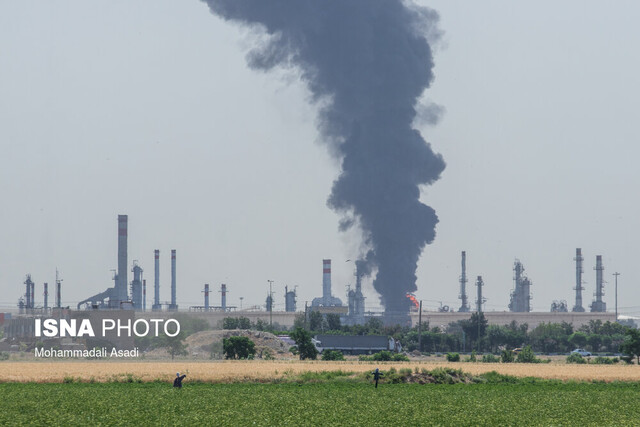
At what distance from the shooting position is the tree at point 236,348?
110688 mm

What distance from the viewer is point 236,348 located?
11100 cm

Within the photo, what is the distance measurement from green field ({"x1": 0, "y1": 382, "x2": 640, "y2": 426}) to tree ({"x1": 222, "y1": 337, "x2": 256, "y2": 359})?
4344 centimetres

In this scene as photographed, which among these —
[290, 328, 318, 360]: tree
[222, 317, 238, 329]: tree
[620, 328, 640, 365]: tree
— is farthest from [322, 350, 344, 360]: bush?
[222, 317, 238, 329]: tree

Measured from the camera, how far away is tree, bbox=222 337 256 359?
111 meters

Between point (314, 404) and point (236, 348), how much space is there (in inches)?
2472

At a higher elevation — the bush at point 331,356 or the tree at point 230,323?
the tree at point 230,323

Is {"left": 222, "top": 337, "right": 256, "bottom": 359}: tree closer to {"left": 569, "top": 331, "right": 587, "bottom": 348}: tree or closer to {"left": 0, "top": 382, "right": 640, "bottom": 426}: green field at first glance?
{"left": 0, "top": 382, "right": 640, "bottom": 426}: green field

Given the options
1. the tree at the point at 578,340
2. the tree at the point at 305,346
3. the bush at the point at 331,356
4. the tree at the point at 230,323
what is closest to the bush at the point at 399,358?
the bush at the point at 331,356

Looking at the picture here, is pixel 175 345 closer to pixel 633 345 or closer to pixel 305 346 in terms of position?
pixel 305 346

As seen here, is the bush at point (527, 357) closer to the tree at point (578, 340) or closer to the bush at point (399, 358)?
the bush at point (399, 358)

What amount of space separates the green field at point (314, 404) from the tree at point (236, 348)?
4344cm

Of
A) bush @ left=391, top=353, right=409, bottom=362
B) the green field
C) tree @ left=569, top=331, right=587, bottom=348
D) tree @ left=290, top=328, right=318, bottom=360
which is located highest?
the green field

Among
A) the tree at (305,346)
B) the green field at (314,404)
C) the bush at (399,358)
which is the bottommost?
the bush at (399,358)

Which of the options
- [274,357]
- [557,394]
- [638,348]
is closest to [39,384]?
[557,394]
